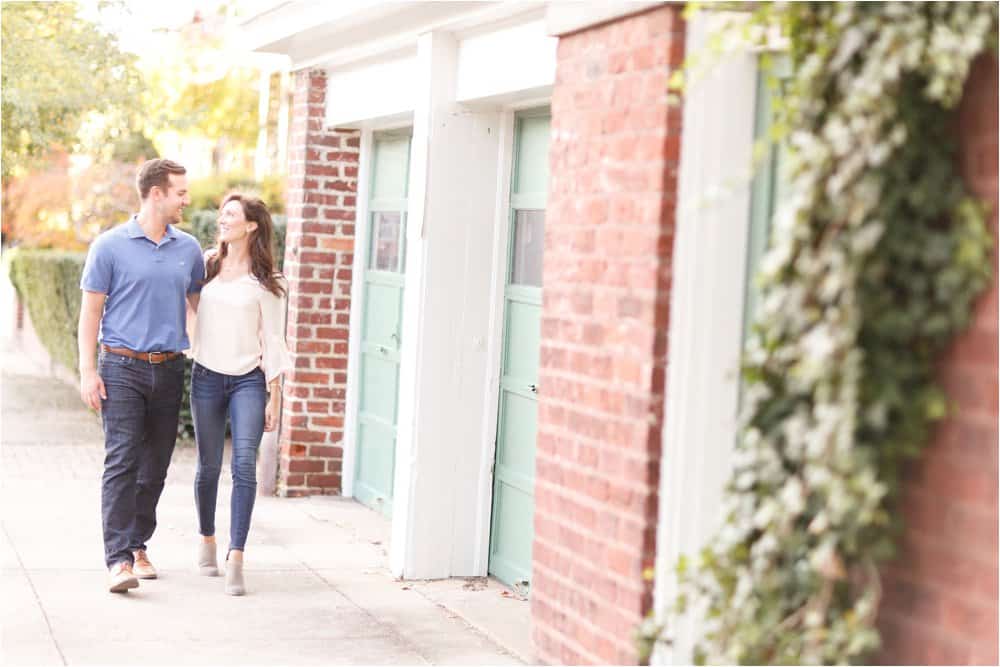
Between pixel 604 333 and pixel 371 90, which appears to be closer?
pixel 604 333

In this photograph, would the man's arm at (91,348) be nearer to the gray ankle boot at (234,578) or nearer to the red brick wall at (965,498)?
the gray ankle boot at (234,578)

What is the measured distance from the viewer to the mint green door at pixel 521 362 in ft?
23.2

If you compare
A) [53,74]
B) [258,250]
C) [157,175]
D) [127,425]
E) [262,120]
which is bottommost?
[127,425]

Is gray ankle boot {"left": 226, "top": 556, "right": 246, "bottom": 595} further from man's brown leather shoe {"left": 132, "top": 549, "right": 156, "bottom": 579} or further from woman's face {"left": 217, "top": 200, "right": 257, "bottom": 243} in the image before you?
woman's face {"left": 217, "top": 200, "right": 257, "bottom": 243}

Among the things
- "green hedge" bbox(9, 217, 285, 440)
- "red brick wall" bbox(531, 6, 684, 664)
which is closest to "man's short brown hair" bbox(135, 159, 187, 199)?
"red brick wall" bbox(531, 6, 684, 664)

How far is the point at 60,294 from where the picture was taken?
1648 centimetres

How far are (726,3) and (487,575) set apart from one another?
399 cm

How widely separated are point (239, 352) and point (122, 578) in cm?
115

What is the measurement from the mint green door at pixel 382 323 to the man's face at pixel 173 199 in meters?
2.28

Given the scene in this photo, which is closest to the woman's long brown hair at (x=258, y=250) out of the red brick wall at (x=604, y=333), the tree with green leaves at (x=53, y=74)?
the red brick wall at (x=604, y=333)

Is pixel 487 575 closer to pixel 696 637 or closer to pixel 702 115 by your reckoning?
pixel 696 637

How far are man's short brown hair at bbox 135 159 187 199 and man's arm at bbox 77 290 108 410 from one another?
1.82ft

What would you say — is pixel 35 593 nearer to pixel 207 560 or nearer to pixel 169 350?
pixel 207 560

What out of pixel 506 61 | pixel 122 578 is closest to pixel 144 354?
pixel 122 578
